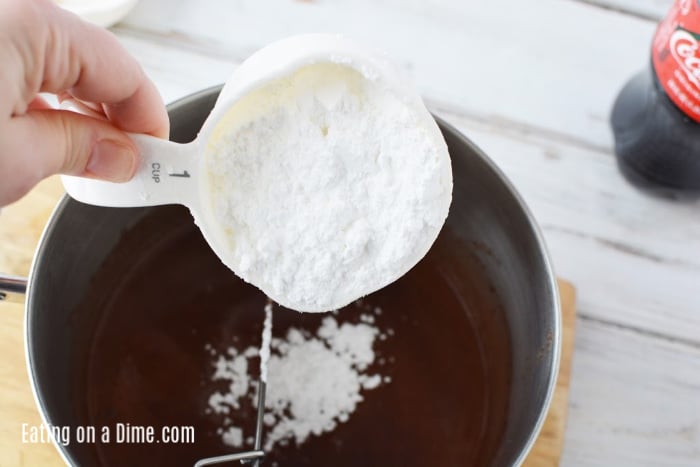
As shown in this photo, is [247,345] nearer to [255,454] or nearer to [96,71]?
[255,454]

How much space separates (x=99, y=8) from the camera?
845 millimetres

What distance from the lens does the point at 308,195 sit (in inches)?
21.6

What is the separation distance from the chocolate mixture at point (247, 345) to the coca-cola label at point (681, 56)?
0.29 m

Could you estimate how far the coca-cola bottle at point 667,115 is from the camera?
73cm

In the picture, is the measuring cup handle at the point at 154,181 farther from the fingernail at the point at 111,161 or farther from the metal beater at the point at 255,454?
the metal beater at the point at 255,454

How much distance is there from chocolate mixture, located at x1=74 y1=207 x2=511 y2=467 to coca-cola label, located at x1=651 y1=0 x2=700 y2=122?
293 mm

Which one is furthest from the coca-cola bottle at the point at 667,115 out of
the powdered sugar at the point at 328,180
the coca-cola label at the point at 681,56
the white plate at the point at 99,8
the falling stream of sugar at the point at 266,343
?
the white plate at the point at 99,8

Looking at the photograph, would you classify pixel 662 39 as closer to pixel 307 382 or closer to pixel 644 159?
pixel 644 159

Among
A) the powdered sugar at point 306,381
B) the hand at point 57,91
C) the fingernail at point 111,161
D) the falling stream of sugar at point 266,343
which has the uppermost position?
the hand at point 57,91

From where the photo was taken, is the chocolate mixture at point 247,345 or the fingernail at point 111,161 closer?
the fingernail at point 111,161

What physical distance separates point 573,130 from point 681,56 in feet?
0.67

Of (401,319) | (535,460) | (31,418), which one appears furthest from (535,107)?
(31,418)

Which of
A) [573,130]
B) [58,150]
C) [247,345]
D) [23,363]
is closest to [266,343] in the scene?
[247,345]

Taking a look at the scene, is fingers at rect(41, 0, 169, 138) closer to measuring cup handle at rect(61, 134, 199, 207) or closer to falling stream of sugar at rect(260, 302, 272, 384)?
measuring cup handle at rect(61, 134, 199, 207)
